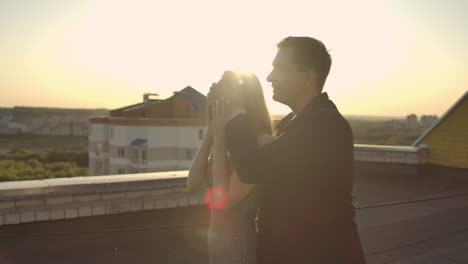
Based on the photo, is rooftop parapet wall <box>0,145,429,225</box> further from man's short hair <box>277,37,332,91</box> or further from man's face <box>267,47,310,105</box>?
man's short hair <box>277,37,332,91</box>

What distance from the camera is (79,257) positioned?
3.88 metres

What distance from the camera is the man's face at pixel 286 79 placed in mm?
1482

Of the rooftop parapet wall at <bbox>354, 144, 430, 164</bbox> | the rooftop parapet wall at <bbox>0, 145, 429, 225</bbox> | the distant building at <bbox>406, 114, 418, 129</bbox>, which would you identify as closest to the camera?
the rooftop parapet wall at <bbox>0, 145, 429, 225</bbox>

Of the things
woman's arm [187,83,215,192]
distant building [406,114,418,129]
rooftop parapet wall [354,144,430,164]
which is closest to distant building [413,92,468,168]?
rooftop parapet wall [354,144,430,164]

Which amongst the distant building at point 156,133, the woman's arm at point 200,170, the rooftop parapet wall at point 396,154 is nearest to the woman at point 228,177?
the woman's arm at point 200,170

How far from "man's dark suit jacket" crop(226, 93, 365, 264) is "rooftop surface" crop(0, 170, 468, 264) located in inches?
69.8

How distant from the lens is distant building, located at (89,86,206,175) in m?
46.3

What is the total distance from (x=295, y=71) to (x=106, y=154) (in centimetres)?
5582

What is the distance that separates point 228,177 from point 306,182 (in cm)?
35

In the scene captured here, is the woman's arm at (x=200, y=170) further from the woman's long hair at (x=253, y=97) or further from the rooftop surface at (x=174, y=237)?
the rooftop surface at (x=174, y=237)

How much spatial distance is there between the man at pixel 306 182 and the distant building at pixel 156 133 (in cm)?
4580

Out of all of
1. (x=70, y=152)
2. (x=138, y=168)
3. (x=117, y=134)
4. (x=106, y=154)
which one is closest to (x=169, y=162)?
(x=138, y=168)

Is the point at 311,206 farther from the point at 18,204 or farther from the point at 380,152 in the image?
the point at 380,152

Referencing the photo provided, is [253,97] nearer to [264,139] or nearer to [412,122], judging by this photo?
[264,139]
